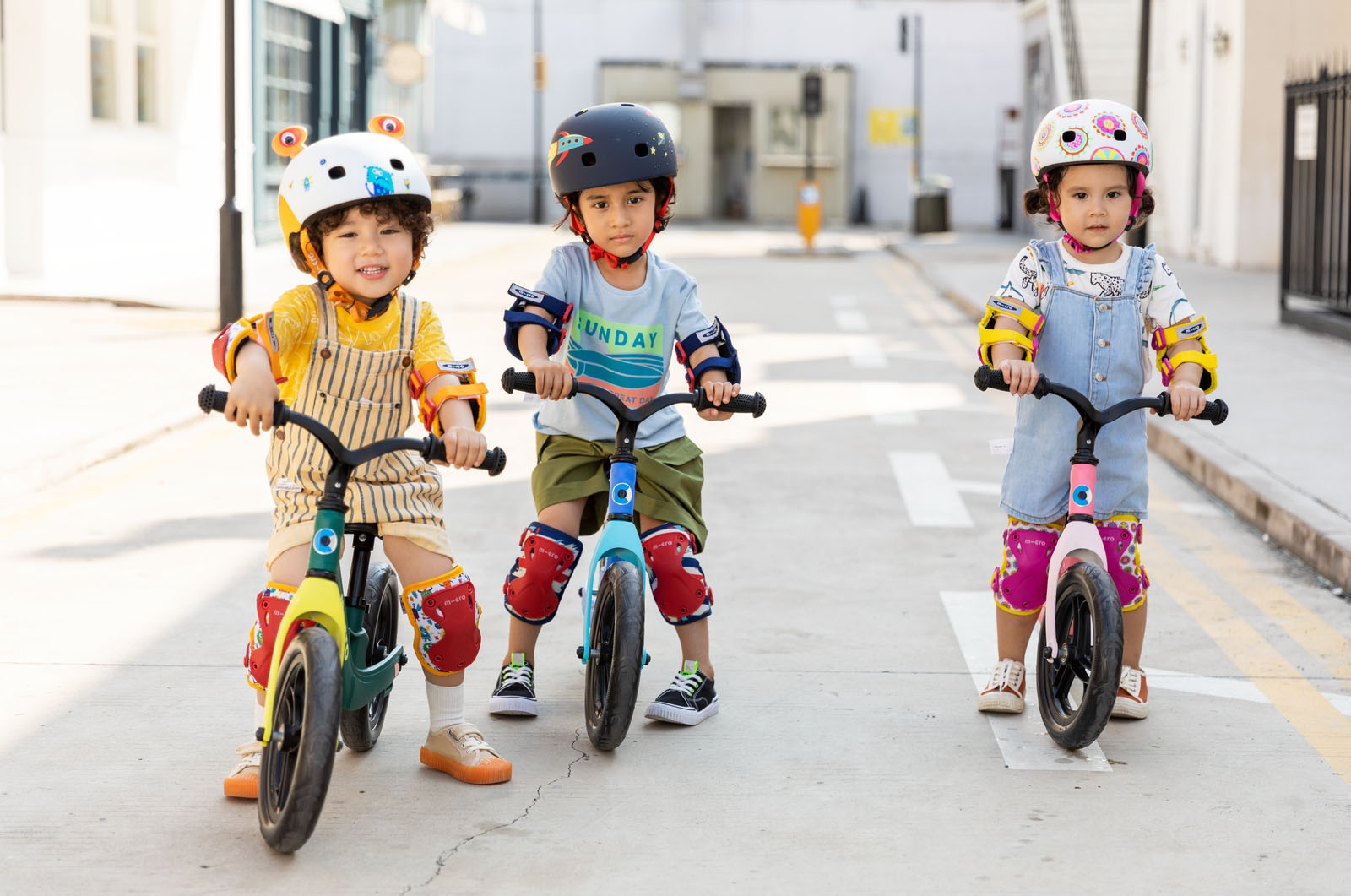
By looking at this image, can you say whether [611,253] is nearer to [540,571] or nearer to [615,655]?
[540,571]

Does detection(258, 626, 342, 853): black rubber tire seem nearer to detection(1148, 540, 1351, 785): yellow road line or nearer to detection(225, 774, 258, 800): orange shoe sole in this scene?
detection(225, 774, 258, 800): orange shoe sole

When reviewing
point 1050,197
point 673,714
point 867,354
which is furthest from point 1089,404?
point 867,354

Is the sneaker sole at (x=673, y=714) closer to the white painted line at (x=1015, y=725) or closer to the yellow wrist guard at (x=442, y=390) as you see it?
the white painted line at (x=1015, y=725)

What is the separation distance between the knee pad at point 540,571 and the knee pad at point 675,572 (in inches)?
8.5

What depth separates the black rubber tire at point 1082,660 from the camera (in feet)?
13.6

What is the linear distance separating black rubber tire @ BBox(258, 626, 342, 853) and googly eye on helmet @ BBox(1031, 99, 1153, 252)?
7.46 feet

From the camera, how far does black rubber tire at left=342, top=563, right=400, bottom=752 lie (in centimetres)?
407

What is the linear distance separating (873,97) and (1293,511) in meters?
41.0

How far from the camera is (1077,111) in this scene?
4.45 meters

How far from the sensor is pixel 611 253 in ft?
14.5

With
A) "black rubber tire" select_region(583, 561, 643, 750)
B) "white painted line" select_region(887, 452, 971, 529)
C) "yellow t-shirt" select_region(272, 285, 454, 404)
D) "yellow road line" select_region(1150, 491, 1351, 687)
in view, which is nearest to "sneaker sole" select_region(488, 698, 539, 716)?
"black rubber tire" select_region(583, 561, 643, 750)

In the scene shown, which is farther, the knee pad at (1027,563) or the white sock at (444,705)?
the knee pad at (1027,563)

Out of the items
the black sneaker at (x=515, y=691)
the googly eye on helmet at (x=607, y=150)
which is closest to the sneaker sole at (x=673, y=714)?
the black sneaker at (x=515, y=691)

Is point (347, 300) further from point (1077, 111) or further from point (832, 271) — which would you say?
point (832, 271)
